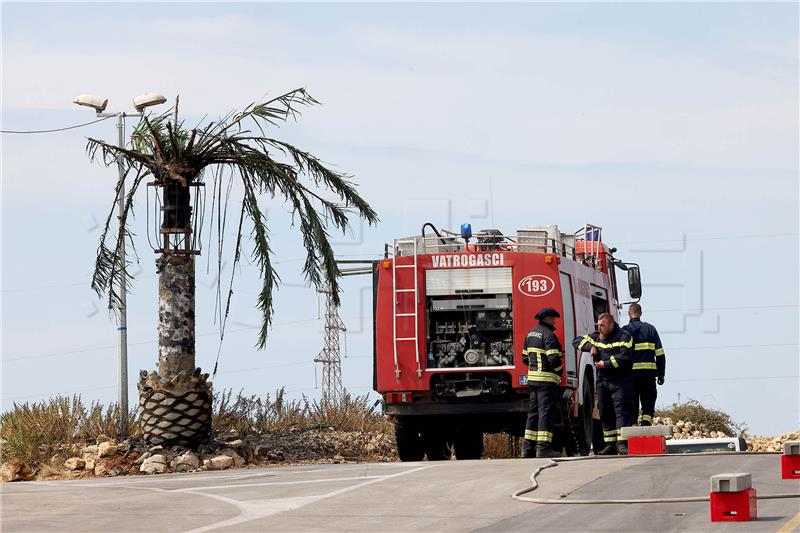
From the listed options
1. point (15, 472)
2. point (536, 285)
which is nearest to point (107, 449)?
point (15, 472)

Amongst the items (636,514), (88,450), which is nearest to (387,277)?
(88,450)

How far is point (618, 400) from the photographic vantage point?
17141 mm

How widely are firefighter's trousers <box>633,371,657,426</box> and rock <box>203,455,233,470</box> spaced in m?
5.53

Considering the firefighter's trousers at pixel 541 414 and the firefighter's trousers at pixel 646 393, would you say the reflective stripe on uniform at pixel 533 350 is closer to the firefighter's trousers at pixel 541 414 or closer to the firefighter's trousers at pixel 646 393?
the firefighter's trousers at pixel 541 414

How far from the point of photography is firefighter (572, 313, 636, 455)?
56.0ft

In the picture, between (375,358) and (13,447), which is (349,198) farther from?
(13,447)

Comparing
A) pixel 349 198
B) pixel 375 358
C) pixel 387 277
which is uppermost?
pixel 349 198

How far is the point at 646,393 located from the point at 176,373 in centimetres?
641

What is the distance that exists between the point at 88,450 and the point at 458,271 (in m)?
5.80

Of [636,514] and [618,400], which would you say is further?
[618,400]

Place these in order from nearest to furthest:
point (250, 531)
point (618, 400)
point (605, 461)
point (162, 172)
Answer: point (250, 531), point (605, 461), point (618, 400), point (162, 172)

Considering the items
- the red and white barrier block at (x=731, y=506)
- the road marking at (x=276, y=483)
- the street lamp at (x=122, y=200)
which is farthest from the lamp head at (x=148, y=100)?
the red and white barrier block at (x=731, y=506)

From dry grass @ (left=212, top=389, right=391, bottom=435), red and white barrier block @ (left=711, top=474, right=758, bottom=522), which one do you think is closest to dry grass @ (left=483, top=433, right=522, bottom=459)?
dry grass @ (left=212, top=389, right=391, bottom=435)

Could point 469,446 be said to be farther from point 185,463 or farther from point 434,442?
point 185,463
